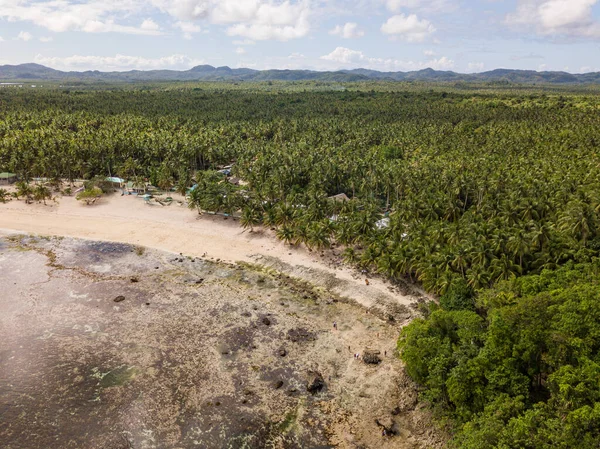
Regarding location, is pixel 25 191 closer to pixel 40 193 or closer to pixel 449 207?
pixel 40 193

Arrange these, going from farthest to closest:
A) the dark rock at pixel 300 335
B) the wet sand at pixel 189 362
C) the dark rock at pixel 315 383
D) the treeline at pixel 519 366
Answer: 1. the dark rock at pixel 300 335
2. the dark rock at pixel 315 383
3. the wet sand at pixel 189 362
4. the treeline at pixel 519 366

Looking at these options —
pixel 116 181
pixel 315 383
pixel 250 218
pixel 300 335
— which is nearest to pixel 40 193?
pixel 116 181

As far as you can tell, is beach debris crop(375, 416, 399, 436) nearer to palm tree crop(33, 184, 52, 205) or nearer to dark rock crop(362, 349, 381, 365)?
dark rock crop(362, 349, 381, 365)

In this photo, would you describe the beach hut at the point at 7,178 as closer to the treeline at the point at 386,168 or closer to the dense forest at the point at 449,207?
the treeline at the point at 386,168

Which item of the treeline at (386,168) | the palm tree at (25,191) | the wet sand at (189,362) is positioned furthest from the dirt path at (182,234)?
the treeline at (386,168)

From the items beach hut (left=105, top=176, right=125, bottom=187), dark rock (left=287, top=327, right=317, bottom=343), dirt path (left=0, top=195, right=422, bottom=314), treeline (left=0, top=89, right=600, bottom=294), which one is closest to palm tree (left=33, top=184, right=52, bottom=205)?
dirt path (left=0, top=195, right=422, bottom=314)

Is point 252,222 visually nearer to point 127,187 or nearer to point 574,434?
point 127,187
